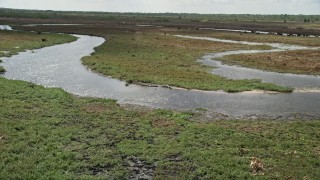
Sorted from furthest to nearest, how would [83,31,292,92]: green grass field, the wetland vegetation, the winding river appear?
1. [83,31,292,92]: green grass field
2. the winding river
3. the wetland vegetation

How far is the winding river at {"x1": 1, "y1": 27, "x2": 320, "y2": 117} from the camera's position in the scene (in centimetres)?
2981

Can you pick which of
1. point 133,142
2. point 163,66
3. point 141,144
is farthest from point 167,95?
point 163,66

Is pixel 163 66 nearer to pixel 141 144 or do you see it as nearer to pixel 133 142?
pixel 133 142

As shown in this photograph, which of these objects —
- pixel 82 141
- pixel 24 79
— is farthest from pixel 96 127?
pixel 24 79

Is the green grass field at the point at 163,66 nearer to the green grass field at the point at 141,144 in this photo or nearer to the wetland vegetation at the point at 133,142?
the wetland vegetation at the point at 133,142

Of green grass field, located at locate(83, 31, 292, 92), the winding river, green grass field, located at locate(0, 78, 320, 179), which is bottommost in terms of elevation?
green grass field, located at locate(0, 78, 320, 179)

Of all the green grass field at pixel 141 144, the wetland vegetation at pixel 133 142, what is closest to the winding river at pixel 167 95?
the wetland vegetation at pixel 133 142

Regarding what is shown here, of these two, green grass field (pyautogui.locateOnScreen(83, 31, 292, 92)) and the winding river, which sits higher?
green grass field (pyautogui.locateOnScreen(83, 31, 292, 92))

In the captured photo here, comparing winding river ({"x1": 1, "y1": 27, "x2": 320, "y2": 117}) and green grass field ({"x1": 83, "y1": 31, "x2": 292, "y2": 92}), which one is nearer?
winding river ({"x1": 1, "y1": 27, "x2": 320, "y2": 117})

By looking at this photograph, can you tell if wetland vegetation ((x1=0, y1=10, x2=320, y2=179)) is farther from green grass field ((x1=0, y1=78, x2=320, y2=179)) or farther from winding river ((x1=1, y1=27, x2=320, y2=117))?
winding river ((x1=1, y1=27, x2=320, y2=117))

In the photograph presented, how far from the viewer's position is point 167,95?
33.9 meters

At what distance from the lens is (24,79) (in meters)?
39.4

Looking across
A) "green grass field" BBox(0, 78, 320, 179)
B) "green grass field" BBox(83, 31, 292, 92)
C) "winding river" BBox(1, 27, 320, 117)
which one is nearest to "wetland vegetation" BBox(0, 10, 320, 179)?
"green grass field" BBox(0, 78, 320, 179)

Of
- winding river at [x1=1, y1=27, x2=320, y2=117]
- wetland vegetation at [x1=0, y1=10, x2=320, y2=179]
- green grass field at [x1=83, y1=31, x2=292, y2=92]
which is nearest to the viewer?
wetland vegetation at [x1=0, y1=10, x2=320, y2=179]
